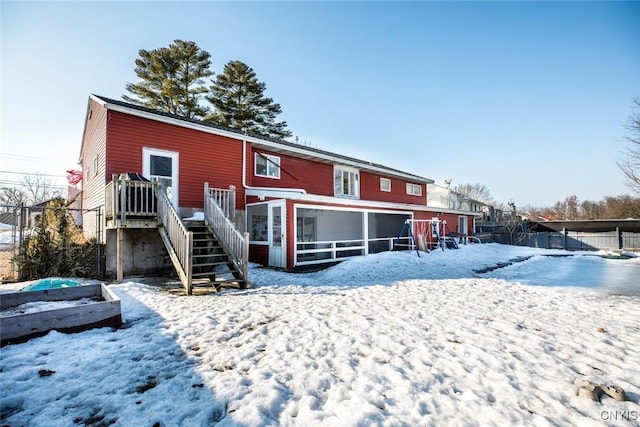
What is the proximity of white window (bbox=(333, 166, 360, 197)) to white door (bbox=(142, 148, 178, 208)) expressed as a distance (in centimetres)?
885

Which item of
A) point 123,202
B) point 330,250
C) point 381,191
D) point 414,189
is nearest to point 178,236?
point 123,202

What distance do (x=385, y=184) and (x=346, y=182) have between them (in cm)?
387

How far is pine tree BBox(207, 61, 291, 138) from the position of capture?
25.6 meters

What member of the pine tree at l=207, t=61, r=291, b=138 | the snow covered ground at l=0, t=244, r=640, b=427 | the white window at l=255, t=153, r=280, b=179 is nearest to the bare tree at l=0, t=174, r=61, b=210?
the pine tree at l=207, t=61, r=291, b=138

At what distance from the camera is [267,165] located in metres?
13.4

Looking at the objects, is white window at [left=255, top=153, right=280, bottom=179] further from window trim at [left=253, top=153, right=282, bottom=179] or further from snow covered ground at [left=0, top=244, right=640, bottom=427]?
snow covered ground at [left=0, top=244, right=640, bottom=427]

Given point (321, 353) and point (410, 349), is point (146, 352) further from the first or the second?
point (410, 349)

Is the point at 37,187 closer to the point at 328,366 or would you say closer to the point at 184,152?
the point at 184,152

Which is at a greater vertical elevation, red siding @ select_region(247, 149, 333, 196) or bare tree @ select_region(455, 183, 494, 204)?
bare tree @ select_region(455, 183, 494, 204)

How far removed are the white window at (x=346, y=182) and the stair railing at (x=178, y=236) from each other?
406 inches

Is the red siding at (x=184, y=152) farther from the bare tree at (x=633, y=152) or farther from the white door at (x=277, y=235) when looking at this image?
the bare tree at (x=633, y=152)

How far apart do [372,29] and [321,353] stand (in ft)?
39.4

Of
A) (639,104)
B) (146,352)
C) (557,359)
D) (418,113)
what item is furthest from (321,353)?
(639,104)

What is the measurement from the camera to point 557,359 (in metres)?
3.46
